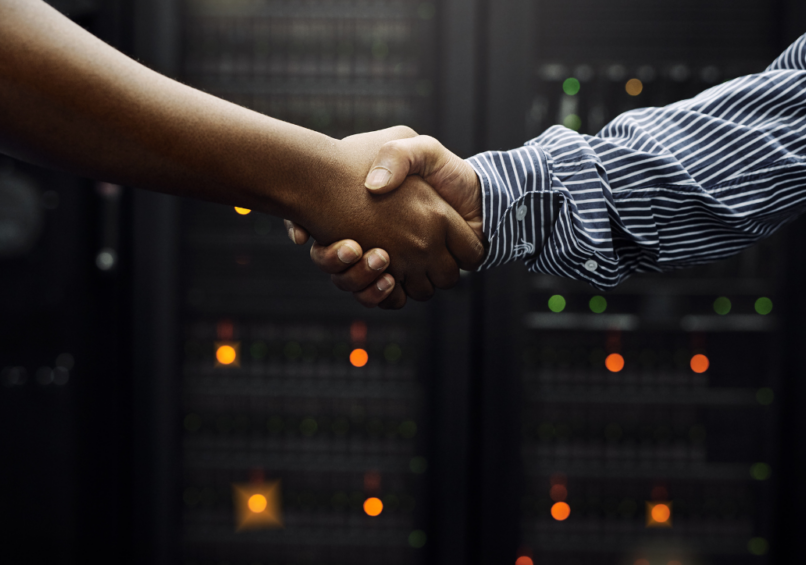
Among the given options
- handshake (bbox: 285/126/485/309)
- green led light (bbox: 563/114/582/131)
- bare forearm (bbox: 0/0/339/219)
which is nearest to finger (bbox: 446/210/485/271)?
handshake (bbox: 285/126/485/309)

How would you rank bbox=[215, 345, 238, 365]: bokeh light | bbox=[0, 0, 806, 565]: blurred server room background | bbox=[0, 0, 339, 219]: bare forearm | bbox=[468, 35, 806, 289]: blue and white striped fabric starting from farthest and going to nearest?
bbox=[215, 345, 238, 365]: bokeh light
bbox=[0, 0, 806, 565]: blurred server room background
bbox=[468, 35, 806, 289]: blue and white striped fabric
bbox=[0, 0, 339, 219]: bare forearm

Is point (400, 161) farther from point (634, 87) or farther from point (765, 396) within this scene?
point (765, 396)

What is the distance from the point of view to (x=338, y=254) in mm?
835

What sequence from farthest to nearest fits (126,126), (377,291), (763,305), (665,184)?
1. (763,305)
2. (377,291)
3. (665,184)
4. (126,126)

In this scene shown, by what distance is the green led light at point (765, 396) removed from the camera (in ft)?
4.14

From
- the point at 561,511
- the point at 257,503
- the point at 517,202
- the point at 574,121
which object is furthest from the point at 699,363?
the point at 257,503

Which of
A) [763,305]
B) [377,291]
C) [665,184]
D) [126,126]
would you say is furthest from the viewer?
[763,305]

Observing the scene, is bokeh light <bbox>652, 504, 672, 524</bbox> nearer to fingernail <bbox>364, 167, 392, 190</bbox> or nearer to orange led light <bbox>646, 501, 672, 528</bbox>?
orange led light <bbox>646, 501, 672, 528</bbox>

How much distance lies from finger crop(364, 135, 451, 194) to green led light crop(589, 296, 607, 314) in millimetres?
660

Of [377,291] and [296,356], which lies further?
[296,356]

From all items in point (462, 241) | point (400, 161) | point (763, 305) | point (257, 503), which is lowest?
point (257, 503)

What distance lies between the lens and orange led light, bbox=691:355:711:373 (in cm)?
129

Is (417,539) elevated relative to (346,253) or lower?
lower

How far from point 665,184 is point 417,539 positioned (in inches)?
42.3
